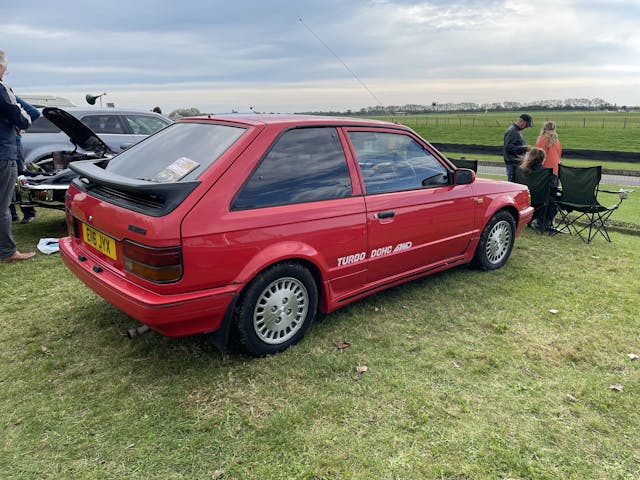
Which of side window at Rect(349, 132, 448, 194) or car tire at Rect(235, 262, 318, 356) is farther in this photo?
side window at Rect(349, 132, 448, 194)

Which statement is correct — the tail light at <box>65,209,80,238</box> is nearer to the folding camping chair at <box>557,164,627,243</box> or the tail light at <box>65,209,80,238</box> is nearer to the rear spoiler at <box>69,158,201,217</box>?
the rear spoiler at <box>69,158,201,217</box>

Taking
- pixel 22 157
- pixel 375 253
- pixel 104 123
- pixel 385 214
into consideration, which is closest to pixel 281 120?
pixel 385 214

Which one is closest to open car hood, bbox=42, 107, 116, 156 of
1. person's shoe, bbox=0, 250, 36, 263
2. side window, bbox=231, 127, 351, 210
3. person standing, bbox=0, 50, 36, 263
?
person standing, bbox=0, 50, 36, 263

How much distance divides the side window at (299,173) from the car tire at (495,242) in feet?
7.12

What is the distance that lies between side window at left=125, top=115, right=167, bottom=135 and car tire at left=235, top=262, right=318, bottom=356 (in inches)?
256

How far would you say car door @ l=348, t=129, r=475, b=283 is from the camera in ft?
11.9

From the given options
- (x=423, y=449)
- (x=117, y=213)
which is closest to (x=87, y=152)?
(x=117, y=213)

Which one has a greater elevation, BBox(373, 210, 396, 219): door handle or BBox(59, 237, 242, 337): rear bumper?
BBox(373, 210, 396, 219): door handle

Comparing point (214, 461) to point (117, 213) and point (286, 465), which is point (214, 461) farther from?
point (117, 213)

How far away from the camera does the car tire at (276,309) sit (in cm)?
297

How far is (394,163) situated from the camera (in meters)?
3.94

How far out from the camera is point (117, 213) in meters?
2.81

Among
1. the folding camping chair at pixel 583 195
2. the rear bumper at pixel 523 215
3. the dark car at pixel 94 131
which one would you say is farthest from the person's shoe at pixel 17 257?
the folding camping chair at pixel 583 195

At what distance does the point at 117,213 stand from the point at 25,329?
1.54m
